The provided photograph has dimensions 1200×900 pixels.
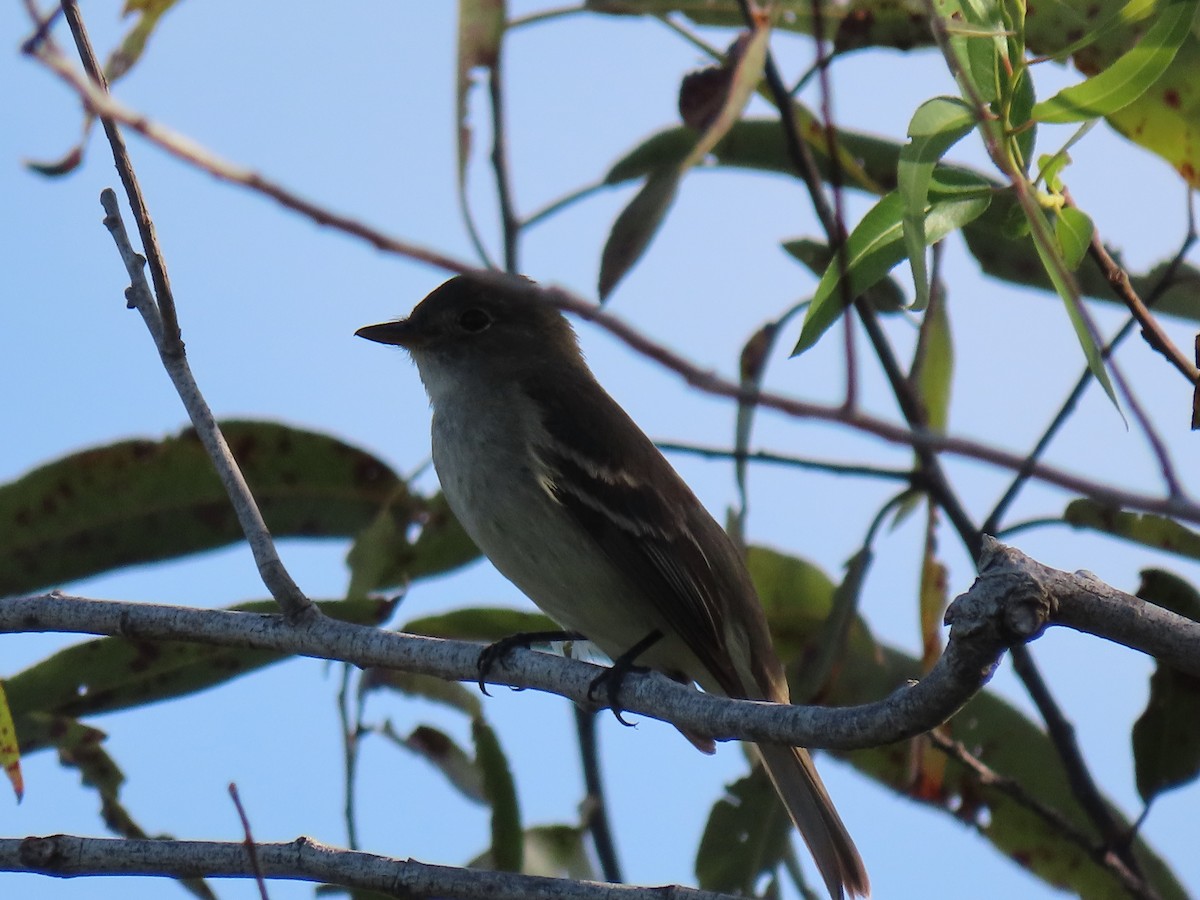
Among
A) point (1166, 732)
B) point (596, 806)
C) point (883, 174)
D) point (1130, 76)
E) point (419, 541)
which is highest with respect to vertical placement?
point (883, 174)

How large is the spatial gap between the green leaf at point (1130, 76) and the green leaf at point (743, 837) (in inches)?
96.0

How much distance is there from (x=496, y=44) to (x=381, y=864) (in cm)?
177

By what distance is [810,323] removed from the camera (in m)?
2.44

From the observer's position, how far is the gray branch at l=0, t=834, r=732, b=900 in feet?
8.71

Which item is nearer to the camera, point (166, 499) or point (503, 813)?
point (503, 813)

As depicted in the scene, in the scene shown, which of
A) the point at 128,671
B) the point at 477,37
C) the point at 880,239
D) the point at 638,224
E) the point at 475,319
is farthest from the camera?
the point at 475,319

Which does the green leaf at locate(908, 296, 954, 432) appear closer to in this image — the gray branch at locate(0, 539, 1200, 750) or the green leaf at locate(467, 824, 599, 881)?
the green leaf at locate(467, 824, 599, 881)

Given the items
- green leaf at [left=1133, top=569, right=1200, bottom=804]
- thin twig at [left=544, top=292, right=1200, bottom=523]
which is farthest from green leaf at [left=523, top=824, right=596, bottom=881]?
thin twig at [left=544, top=292, right=1200, bottom=523]

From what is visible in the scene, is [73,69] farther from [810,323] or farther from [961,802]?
[961,802]

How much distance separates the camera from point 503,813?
365cm

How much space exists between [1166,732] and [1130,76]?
1.95 m

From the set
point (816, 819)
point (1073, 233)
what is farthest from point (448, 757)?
point (1073, 233)

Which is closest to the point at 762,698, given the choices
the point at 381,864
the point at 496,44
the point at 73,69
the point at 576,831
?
the point at 576,831

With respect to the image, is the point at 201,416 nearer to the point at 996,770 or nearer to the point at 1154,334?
the point at 1154,334
